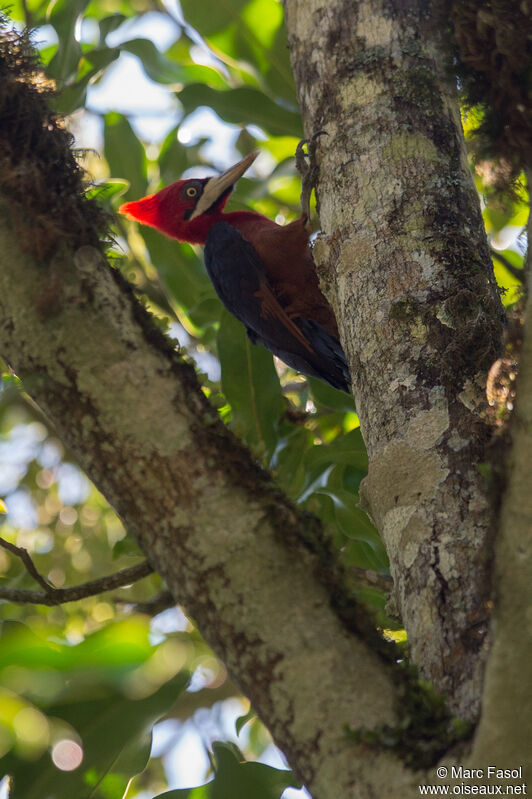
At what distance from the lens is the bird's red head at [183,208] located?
3.88 metres

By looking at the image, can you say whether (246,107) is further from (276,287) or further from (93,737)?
(93,737)

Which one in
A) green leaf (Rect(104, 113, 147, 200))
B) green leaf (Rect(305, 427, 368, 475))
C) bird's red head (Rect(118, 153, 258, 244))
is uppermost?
green leaf (Rect(104, 113, 147, 200))

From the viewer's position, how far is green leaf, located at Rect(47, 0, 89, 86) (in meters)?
3.24

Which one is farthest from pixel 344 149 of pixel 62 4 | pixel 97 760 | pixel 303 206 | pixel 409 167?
pixel 62 4

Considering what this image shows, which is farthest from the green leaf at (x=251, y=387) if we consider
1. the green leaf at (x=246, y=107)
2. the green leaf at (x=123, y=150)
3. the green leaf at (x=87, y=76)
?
the green leaf at (x=87, y=76)

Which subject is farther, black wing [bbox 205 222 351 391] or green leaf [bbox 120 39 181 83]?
green leaf [bbox 120 39 181 83]

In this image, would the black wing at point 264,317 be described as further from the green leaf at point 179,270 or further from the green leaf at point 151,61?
the green leaf at point 151,61

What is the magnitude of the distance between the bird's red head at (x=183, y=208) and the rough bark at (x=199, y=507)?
2.64 meters

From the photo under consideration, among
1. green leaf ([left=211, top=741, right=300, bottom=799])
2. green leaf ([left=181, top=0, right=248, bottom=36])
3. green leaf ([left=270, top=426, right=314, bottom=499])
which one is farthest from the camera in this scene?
green leaf ([left=181, top=0, right=248, bottom=36])

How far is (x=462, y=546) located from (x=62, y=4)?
9.63 feet

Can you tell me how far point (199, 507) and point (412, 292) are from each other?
80 cm

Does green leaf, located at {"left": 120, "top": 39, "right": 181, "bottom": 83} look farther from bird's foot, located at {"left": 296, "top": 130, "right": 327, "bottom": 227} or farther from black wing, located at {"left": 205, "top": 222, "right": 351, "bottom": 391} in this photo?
bird's foot, located at {"left": 296, "top": 130, "right": 327, "bottom": 227}

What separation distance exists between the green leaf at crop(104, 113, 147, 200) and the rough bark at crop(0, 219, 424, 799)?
253cm

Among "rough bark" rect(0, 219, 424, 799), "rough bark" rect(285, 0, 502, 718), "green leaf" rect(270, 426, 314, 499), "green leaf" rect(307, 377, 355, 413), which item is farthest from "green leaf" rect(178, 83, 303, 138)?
"rough bark" rect(0, 219, 424, 799)
